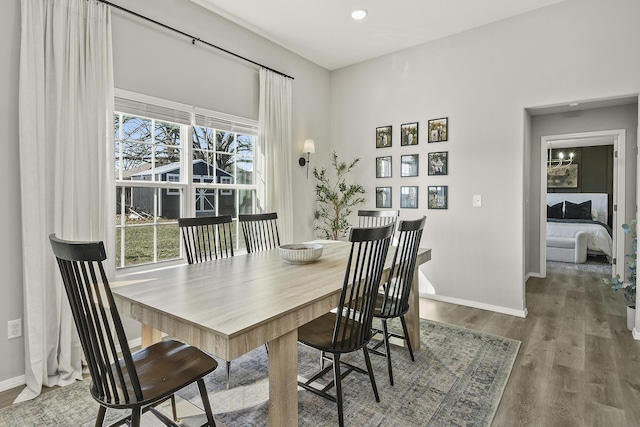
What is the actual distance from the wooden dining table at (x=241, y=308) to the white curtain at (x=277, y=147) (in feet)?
6.49

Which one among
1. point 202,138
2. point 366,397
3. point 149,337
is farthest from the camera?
point 202,138

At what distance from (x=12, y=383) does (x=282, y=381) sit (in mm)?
2030

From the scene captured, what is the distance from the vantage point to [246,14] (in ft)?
11.2

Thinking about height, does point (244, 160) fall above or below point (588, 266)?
above

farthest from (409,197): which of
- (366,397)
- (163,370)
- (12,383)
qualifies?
(12,383)

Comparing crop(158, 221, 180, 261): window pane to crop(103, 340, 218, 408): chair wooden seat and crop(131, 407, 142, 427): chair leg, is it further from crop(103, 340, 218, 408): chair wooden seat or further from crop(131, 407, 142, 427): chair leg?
crop(131, 407, 142, 427): chair leg

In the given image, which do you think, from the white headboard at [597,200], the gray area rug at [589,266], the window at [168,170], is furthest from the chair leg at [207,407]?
the white headboard at [597,200]

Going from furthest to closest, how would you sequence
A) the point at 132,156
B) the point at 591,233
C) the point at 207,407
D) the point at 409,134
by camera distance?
the point at 591,233 → the point at 409,134 → the point at 132,156 → the point at 207,407

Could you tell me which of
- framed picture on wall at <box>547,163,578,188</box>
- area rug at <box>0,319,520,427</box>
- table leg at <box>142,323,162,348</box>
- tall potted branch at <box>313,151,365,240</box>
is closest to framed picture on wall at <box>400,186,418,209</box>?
tall potted branch at <box>313,151,365,240</box>

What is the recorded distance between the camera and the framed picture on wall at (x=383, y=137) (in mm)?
4398

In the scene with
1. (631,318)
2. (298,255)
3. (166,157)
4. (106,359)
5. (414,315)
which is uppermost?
(166,157)

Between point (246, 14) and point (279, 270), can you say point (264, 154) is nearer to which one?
point (246, 14)

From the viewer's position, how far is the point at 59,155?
229cm

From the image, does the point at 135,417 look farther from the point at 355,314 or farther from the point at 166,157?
the point at 166,157
